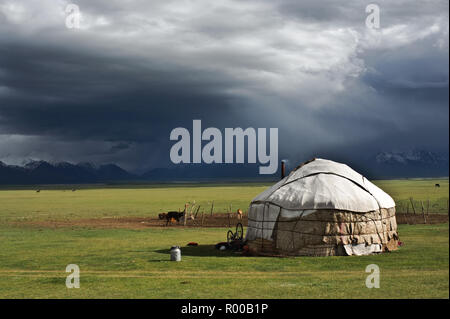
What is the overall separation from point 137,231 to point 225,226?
601 cm

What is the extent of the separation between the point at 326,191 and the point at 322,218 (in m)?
1.11

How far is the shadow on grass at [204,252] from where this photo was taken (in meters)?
18.3

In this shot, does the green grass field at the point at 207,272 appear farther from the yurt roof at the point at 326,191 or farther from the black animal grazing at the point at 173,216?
the black animal grazing at the point at 173,216

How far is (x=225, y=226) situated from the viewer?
1267 inches

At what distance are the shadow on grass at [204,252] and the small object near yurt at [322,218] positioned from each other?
93 centimetres

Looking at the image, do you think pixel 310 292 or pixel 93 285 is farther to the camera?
pixel 93 285

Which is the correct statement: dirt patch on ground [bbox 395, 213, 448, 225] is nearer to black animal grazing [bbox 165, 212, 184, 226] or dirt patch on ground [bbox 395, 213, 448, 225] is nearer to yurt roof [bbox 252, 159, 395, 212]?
yurt roof [bbox 252, 159, 395, 212]

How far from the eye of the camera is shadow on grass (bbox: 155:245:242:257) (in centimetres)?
1831

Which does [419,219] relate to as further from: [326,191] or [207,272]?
[207,272]

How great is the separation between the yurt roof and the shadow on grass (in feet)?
7.52

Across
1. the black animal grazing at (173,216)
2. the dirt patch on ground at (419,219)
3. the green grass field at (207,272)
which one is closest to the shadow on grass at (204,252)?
the green grass field at (207,272)
